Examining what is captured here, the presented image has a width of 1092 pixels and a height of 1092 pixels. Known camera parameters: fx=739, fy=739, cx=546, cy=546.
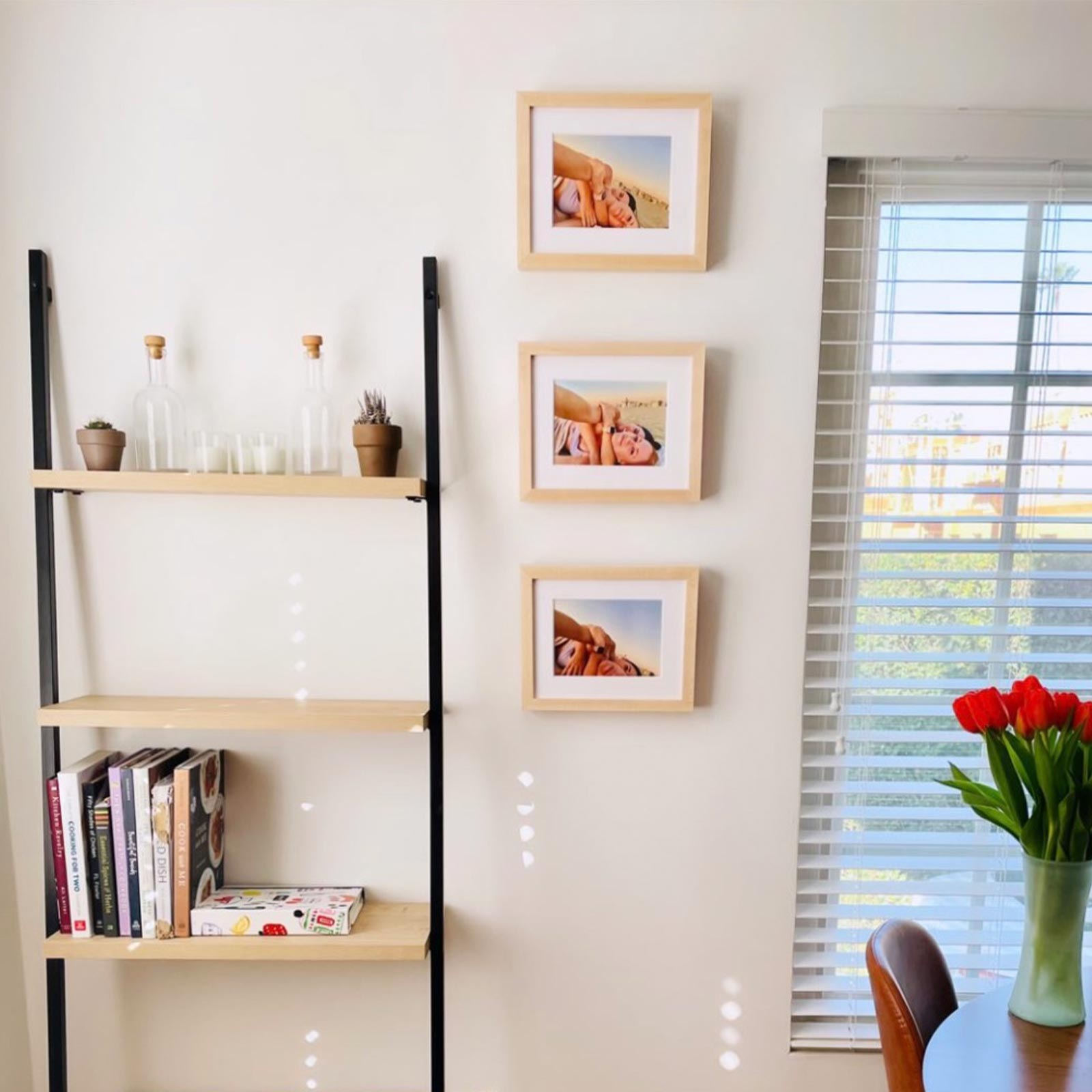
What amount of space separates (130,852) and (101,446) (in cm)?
71

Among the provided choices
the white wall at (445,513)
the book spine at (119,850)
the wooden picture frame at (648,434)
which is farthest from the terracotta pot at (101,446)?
the wooden picture frame at (648,434)

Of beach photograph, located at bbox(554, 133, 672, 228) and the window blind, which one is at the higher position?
beach photograph, located at bbox(554, 133, 672, 228)

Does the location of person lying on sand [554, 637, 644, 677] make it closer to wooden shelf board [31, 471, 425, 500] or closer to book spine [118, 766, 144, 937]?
wooden shelf board [31, 471, 425, 500]

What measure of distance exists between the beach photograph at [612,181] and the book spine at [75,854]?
4.30 ft

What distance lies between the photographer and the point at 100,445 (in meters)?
1.28

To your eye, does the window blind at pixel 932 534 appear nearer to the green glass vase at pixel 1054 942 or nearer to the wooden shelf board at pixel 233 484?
the green glass vase at pixel 1054 942

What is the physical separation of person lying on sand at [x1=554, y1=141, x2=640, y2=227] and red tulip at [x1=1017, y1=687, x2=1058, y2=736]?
0.98 meters

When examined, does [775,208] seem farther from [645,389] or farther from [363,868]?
[363,868]

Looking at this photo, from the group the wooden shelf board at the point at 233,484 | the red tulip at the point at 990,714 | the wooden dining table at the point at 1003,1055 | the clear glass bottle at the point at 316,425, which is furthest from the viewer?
the clear glass bottle at the point at 316,425

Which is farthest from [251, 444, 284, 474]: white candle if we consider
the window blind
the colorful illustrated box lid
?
the window blind

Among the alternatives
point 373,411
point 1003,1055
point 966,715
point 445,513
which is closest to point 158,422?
point 373,411

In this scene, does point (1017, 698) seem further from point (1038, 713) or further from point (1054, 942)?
point (1054, 942)

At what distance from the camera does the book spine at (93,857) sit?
130cm

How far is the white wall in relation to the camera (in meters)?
1.31
